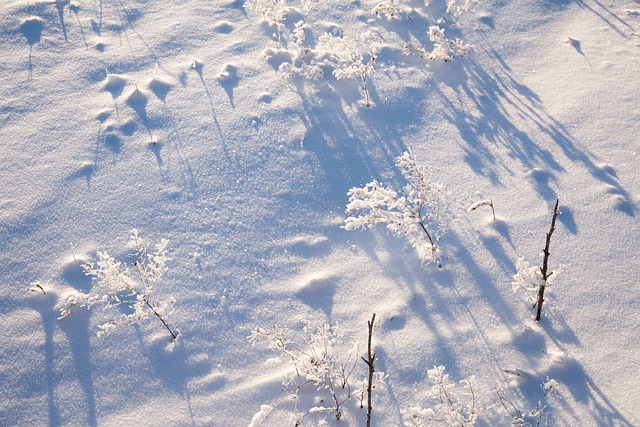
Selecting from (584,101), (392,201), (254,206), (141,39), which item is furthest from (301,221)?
(141,39)

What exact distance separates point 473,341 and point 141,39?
5.14 metres

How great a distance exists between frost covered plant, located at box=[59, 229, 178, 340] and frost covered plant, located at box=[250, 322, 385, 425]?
2.66 ft

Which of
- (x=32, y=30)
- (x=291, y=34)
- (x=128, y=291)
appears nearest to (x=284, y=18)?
(x=291, y=34)

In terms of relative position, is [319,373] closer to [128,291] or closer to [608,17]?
[128,291]

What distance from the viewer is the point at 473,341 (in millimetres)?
3174

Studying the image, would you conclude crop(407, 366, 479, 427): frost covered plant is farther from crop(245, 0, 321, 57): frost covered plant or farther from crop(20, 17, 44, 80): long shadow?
crop(20, 17, 44, 80): long shadow

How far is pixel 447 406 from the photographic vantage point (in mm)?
2658

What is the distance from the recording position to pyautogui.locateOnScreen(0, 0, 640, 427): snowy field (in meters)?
3.02

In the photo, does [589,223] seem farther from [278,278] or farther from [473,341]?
[278,278]

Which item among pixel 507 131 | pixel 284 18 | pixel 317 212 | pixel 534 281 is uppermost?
pixel 284 18

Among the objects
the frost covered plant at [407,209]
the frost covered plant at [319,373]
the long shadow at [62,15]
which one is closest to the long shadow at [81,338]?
the frost covered plant at [319,373]

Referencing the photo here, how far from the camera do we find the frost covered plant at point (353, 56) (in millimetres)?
5027

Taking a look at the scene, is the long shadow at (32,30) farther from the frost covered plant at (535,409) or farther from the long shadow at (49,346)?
the frost covered plant at (535,409)

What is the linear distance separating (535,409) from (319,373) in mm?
1263
